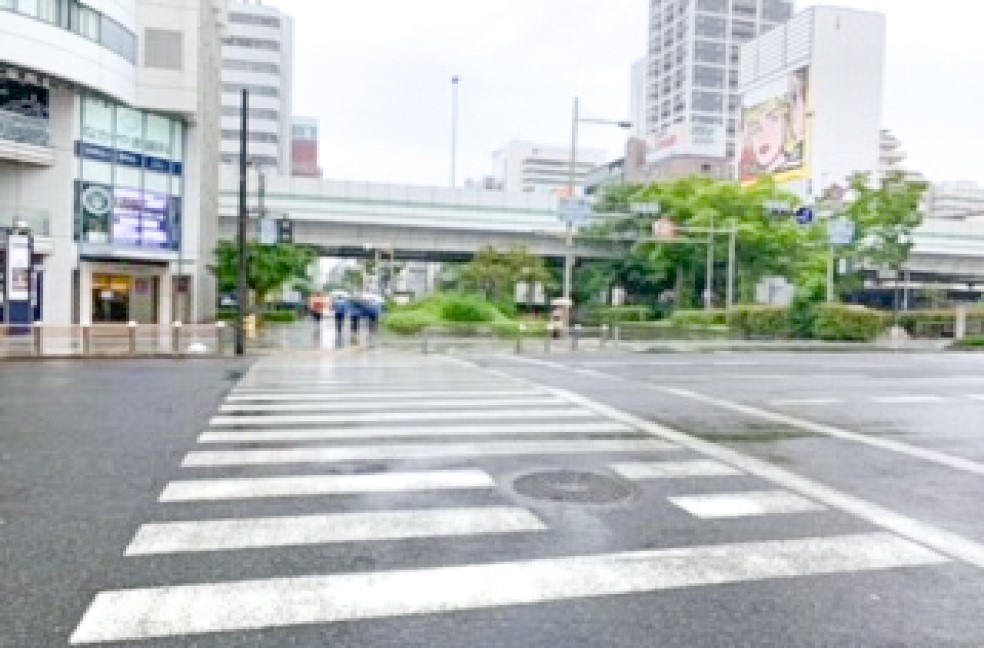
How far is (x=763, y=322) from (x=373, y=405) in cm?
3405

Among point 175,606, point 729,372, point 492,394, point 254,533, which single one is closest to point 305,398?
point 492,394

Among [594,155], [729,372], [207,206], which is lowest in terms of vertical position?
[729,372]

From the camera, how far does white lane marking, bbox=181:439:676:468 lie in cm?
826

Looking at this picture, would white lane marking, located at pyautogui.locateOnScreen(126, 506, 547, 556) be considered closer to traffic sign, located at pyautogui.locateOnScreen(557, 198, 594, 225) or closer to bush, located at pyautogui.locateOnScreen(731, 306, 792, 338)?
traffic sign, located at pyautogui.locateOnScreen(557, 198, 594, 225)

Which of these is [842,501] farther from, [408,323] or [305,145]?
[305,145]

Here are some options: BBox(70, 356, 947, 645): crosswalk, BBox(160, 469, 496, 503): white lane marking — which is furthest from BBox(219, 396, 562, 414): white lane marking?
BBox(160, 469, 496, 503): white lane marking

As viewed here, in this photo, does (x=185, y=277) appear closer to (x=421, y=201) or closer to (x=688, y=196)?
(x=421, y=201)

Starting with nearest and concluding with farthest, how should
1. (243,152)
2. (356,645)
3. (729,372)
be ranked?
1. (356,645)
2. (729,372)
3. (243,152)

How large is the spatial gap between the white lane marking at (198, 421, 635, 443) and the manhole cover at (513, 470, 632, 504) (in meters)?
2.31

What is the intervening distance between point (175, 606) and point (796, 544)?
4145 millimetres

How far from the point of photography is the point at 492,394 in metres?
14.2

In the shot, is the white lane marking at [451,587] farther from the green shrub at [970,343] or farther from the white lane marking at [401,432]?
the green shrub at [970,343]

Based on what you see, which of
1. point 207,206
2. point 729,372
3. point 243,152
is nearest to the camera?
point 729,372

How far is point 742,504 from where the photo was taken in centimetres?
689
